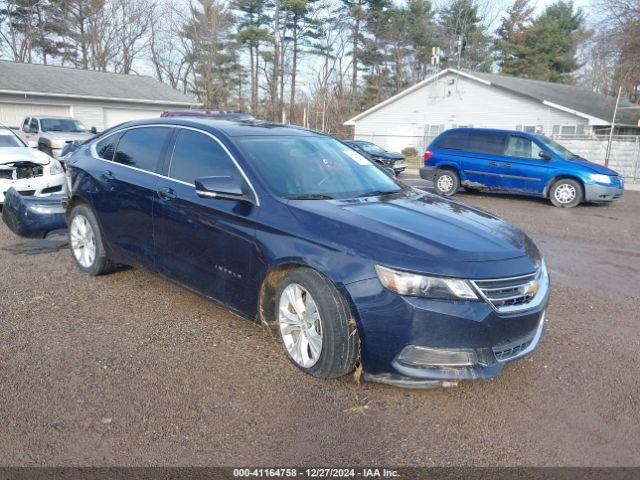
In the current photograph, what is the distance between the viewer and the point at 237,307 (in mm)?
3980

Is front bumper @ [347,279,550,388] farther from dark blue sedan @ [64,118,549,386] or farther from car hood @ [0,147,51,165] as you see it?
car hood @ [0,147,51,165]

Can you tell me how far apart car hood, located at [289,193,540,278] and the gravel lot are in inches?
34.0

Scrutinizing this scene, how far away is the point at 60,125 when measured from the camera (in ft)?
60.8

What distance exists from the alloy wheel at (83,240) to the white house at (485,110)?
80.8 ft

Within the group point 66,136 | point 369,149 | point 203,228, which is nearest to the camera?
point 203,228

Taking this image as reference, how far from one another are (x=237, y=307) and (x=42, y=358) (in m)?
1.38

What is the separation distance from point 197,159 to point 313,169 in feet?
3.11

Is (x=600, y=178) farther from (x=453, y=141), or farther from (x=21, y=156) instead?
(x=21, y=156)

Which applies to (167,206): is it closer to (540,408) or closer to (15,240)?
(540,408)

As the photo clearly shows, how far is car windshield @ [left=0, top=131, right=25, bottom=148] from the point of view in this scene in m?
9.84

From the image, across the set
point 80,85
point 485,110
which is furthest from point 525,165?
point 80,85

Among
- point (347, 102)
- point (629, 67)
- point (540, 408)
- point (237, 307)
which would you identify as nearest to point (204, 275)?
point (237, 307)

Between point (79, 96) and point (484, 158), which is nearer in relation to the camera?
point (484, 158)

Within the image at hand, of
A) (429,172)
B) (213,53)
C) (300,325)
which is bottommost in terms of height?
(300,325)
